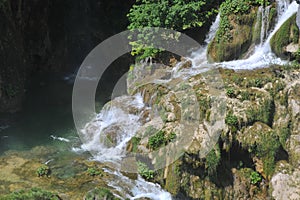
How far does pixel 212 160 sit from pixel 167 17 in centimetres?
628

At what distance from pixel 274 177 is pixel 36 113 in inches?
327

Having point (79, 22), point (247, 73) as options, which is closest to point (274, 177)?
point (247, 73)

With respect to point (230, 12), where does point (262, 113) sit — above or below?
below

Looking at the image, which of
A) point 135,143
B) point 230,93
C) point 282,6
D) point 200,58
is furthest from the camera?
point 200,58

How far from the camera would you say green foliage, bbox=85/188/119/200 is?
25.8 ft

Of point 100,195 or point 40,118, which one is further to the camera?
point 40,118

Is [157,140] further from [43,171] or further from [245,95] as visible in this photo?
[43,171]

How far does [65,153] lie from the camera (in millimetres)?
10414

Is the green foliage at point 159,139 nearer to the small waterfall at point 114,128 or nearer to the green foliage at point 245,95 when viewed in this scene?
the small waterfall at point 114,128

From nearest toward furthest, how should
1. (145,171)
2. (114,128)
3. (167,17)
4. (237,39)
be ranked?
(145,171) < (114,128) < (237,39) < (167,17)

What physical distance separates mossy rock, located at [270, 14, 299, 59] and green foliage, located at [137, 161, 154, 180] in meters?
5.37

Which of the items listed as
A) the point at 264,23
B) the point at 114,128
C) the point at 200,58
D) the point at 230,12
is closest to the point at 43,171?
the point at 114,128

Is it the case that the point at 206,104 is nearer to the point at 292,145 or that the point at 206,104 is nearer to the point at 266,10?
the point at 292,145

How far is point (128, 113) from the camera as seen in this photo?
11031 millimetres
